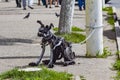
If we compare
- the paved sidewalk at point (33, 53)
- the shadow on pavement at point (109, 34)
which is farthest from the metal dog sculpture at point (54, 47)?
the shadow on pavement at point (109, 34)

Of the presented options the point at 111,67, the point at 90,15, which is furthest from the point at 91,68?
the point at 90,15

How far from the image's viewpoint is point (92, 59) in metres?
10.0

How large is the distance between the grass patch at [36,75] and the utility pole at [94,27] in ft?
7.55

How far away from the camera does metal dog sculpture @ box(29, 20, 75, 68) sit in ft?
28.7

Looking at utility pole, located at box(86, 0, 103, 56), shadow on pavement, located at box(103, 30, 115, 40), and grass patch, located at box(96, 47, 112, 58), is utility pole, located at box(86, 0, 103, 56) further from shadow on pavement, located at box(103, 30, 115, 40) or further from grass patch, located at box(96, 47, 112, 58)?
shadow on pavement, located at box(103, 30, 115, 40)

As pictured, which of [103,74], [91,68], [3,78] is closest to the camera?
[3,78]

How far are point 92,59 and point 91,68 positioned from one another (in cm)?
105

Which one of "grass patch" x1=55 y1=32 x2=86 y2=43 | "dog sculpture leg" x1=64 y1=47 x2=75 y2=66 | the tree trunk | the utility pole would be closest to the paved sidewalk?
"dog sculpture leg" x1=64 y1=47 x2=75 y2=66

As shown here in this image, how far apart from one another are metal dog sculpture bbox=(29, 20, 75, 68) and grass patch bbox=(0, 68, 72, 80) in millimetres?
853

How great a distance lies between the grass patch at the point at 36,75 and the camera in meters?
7.71

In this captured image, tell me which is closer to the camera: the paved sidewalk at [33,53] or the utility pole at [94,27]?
the paved sidewalk at [33,53]

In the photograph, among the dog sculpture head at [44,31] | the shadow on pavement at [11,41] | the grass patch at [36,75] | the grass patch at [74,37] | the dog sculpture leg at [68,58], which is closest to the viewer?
the grass patch at [36,75]

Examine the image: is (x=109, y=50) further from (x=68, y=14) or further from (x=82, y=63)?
(x=68, y=14)

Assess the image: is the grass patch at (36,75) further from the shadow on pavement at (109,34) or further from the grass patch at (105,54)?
the shadow on pavement at (109,34)
